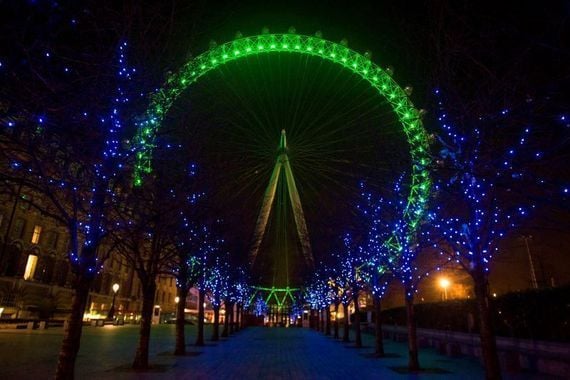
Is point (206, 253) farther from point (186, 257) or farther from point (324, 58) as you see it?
point (324, 58)

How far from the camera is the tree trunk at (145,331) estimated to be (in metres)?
16.5

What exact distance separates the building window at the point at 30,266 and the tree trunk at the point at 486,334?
53.5 m

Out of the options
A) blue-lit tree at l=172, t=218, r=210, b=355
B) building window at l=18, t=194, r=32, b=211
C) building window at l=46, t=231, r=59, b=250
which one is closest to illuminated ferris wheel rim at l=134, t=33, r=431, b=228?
blue-lit tree at l=172, t=218, r=210, b=355

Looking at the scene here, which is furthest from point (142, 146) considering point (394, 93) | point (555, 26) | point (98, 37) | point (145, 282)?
point (394, 93)

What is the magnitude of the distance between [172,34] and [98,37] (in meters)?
2.44

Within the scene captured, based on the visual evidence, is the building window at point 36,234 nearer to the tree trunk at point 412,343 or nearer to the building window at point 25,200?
the building window at point 25,200

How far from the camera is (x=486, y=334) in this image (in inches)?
500

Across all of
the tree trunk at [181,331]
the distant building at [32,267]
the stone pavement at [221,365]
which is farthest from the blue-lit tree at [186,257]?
the distant building at [32,267]

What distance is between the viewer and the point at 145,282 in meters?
17.7

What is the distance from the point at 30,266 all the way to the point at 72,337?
49.7m

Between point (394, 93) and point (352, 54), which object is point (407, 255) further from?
point (352, 54)

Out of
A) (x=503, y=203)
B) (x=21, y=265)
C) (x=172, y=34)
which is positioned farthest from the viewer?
(x=21, y=265)

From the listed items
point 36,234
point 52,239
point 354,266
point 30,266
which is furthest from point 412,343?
point 52,239

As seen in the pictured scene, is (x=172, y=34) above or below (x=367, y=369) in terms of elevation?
above
